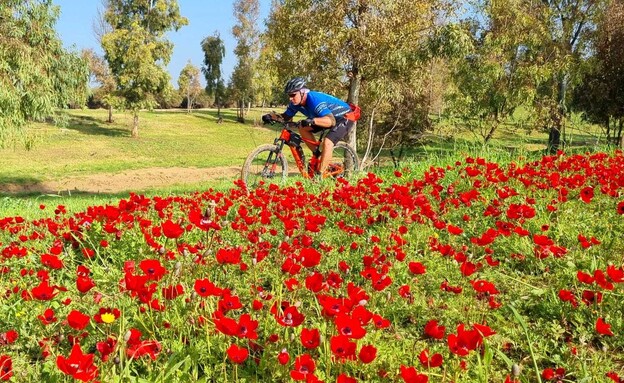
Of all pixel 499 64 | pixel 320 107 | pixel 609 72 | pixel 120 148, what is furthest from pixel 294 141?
pixel 120 148

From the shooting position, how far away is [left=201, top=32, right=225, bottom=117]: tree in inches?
2165

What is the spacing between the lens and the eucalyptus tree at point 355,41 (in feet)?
44.8

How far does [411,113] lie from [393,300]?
18139 mm

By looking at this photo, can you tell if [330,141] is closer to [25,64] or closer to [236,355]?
[236,355]

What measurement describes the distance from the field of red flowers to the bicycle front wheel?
3.23 meters

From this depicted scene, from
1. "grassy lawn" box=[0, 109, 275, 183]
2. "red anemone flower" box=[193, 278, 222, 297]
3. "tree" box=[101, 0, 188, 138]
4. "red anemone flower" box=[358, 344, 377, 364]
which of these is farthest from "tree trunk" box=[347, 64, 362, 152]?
"tree" box=[101, 0, 188, 138]

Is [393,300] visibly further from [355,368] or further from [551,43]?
[551,43]

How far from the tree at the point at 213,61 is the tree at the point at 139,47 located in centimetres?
1351

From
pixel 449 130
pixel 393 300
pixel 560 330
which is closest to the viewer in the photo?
pixel 560 330

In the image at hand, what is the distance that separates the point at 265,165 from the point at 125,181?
1569 cm

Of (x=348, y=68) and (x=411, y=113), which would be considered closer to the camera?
(x=348, y=68)

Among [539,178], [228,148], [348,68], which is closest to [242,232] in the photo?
[539,178]

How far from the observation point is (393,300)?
299cm

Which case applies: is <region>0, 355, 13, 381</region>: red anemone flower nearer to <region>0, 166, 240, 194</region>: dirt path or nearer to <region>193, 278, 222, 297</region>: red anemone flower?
<region>193, 278, 222, 297</region>: red anemone flower
